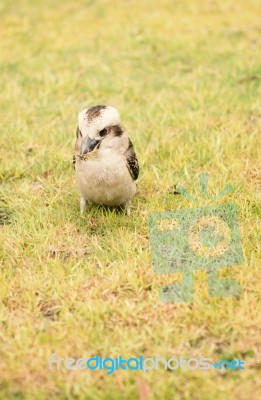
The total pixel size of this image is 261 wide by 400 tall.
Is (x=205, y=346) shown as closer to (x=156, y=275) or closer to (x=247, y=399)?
(x=247, y=399)

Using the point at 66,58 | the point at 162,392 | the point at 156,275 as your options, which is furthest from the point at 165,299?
the point at 66,58

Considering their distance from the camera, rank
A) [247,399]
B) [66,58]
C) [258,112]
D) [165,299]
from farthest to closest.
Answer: [66,58]
[258,112]
[165,299]
[247,399]

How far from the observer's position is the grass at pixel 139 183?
384cm

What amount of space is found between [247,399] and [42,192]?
3.13 metres

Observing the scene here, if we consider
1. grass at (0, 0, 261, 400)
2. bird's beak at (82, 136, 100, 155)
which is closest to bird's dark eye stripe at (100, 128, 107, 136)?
bird's beak at (82, 136, 100, 155)

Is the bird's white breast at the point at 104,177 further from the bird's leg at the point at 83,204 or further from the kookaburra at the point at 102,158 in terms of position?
the bird's leg at the point at 83,204

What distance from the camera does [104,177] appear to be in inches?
200

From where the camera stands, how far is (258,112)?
293 inches
